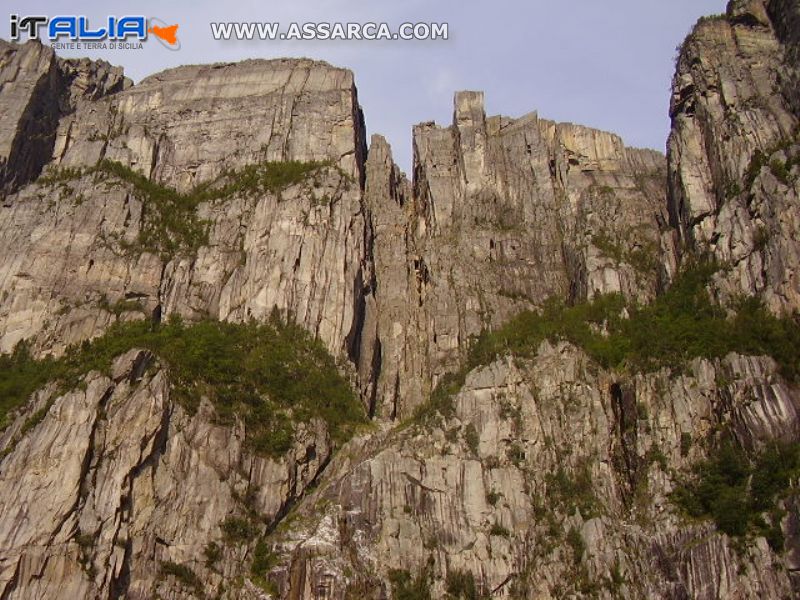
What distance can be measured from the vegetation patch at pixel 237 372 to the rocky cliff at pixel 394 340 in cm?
24

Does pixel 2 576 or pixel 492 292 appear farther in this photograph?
pixel 492 292

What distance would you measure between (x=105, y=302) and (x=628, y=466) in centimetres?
3761

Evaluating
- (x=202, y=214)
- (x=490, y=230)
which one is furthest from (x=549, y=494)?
(x=202, y=214)

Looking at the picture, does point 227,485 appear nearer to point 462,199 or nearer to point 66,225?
point 66,225

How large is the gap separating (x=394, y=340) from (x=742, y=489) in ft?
96.3

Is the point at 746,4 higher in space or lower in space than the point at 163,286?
higher

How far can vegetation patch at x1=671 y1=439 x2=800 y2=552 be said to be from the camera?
46062mm

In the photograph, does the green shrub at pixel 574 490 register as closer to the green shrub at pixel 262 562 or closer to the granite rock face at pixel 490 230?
the granite rock face at pixel 490 230

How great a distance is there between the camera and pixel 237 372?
56.6 meters

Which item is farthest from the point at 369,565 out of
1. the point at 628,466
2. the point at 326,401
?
the point at 628,466

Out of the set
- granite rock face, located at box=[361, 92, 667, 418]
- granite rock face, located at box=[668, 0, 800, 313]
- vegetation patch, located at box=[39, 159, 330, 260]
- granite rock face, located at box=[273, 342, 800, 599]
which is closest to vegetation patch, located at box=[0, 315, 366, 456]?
granite rock face, located at box=[273, 342, 800, 599]

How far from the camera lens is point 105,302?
63.9m

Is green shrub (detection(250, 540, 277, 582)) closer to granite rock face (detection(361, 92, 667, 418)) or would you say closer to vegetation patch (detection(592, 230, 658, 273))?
granite rock face (detection(361, 92, 667, 418))

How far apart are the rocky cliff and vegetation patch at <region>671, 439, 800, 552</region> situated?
165 millimetres
